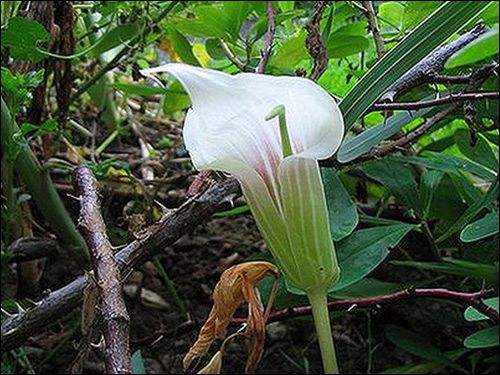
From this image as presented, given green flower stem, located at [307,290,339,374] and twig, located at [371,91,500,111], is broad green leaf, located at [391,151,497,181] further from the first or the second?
green flower stem, located at [307,290,339,374]

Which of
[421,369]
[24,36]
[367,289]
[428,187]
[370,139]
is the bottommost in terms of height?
[421,369]

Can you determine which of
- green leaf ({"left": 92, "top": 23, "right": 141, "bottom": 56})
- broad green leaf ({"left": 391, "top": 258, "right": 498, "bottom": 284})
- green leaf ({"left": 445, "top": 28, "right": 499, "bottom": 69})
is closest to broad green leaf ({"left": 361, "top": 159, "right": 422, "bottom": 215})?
broad green leaf ({"left": 391, "top": 258, "right": 498, "bottom": 284})

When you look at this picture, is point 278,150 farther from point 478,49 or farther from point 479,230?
point 479,230

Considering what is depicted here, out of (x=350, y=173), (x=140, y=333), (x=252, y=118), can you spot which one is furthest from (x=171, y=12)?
(x=252, y=118)

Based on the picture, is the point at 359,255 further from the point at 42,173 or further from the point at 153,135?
the point at 153,135

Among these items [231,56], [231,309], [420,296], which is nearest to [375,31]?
[231,56]

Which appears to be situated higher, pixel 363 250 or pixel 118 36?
pixel 118 36
